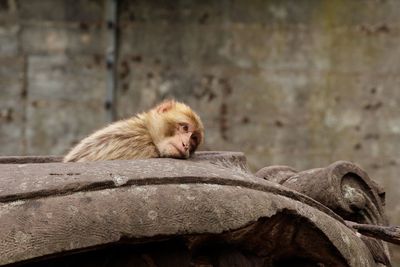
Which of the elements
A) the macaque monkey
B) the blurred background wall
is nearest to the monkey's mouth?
the macaque monkey

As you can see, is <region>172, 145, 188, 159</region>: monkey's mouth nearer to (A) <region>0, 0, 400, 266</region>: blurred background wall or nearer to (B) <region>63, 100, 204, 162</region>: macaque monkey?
(B) <region>63, 100, 204, 162</region>: macaque monkey

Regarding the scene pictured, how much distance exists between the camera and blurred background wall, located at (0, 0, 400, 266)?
6.84 meters

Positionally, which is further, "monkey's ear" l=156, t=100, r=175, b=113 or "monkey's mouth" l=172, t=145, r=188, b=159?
"monkey's ear" l=156, t=100, r=175, b=113

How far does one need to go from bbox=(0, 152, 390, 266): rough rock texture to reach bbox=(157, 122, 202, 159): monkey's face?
553mm

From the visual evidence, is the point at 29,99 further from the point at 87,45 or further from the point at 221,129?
the point at 221,129

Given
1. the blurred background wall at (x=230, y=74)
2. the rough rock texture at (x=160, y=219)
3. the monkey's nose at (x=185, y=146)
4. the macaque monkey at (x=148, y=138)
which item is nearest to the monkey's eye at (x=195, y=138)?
the macaque monkey at (x=148, y=138)

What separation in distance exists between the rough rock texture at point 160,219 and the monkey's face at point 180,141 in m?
0.55

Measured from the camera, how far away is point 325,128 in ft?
23.2

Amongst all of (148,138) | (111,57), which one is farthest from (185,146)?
(111,57)

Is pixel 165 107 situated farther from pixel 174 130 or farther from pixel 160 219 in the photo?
pixel 160 219

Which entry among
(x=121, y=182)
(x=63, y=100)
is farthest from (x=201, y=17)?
(x=121, y=182)

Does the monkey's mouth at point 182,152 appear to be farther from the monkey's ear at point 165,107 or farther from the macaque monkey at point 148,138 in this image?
the monkey's ear at point 165,107

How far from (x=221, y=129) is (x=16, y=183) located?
494cm

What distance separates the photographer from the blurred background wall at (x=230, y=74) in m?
6.84
